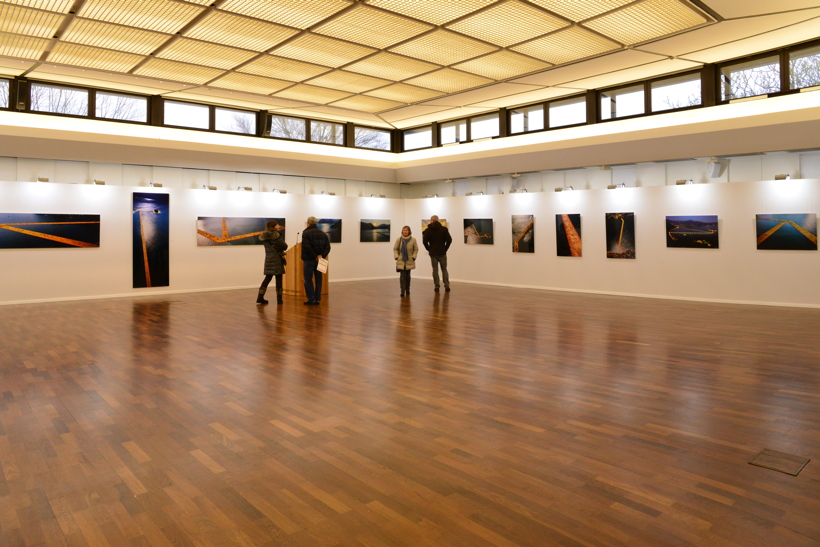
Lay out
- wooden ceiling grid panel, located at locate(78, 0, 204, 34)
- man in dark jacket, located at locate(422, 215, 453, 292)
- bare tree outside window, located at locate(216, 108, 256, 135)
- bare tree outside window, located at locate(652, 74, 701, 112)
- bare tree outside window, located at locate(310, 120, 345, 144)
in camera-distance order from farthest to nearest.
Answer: bare tree outside window, located at locate(310, 120, 345, 144) → bare tree outside window, located at locate(216, 108, 256, 135) → man in dark jacket, located at locate(422, 215, 453, 292) → bare tree outside window, located at locate(652, 74, 701, 112) → wooden ceiling grid panel, located at locate(78, 0, 204, 34)

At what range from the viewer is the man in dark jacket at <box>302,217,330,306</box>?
38.3 feet

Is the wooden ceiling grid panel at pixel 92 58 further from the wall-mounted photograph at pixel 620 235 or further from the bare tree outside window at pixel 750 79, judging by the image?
the bare tree outside window at pixel 750 79

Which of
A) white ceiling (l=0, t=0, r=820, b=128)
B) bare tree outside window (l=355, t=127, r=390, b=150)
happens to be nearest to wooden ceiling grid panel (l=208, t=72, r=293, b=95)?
white ceiling (l=0, t=0, r=820, b=128)

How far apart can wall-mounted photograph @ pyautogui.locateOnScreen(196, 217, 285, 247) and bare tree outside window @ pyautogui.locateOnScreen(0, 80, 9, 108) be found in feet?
15.3

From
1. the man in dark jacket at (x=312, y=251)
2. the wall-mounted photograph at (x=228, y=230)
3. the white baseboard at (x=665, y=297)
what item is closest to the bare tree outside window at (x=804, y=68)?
the white baseboard at (x=665, y=297)

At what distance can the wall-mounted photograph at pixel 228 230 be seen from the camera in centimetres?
1499

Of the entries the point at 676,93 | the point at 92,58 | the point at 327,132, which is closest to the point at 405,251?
the point at 327,132


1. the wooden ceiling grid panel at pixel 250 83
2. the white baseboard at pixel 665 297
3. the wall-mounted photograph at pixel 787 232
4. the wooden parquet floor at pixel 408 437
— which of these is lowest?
the wooden parquet floor at pixel 408 437

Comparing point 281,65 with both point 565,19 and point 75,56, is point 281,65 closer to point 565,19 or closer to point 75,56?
point 75,56

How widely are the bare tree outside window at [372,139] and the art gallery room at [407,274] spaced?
0.08 meters

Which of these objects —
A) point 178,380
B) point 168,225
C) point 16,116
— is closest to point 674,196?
point 178,380

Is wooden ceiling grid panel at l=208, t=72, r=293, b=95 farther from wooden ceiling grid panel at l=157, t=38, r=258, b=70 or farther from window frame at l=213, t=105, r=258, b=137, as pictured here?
window frame at l=213, t=105, r=258, b=137

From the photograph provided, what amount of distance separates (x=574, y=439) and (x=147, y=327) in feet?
24.1

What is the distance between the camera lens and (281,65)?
1061 cm
